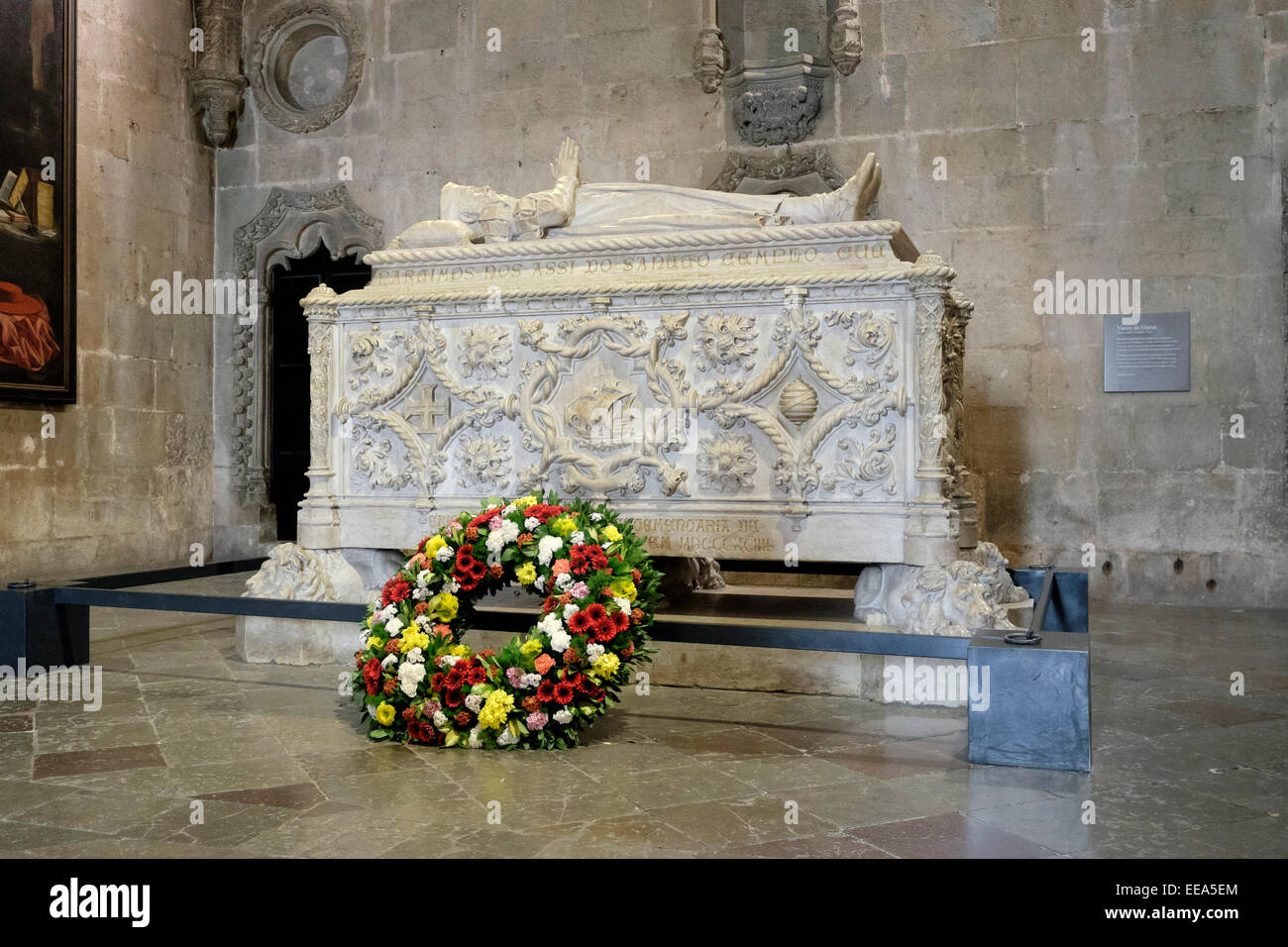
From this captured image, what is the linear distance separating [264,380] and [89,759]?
6.70 metres

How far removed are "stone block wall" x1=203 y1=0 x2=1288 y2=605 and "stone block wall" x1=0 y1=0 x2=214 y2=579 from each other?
3121 mm

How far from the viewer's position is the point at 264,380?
32.2ft

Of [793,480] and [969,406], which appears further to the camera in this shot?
[969,406]

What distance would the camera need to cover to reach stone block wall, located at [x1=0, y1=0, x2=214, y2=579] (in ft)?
27.0

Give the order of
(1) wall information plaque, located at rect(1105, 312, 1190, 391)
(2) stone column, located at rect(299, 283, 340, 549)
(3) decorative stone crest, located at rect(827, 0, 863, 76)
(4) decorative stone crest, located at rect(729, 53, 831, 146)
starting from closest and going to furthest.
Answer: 1. (2) stone column, located at rect(299, 283, 340, 549)
2. (1) wall information plaque, located at rect(1105, 312, 1190, 391)
3. (3) decorative stone crest, located at rect(827, 0, 863, 76)
4. (4) decorative stone crest, located at rect(729, 53, 831, 146)

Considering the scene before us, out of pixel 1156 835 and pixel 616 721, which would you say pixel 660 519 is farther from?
pixel 1156 835

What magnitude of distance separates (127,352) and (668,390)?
5.69 meters

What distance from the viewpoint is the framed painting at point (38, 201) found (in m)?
7.76

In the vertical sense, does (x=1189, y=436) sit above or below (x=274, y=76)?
below

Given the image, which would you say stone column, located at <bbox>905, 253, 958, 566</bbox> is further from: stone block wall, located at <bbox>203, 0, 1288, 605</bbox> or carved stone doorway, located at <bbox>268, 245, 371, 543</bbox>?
carved stone doorway, located at <bbox>268, 245, 371, 543</bbox>

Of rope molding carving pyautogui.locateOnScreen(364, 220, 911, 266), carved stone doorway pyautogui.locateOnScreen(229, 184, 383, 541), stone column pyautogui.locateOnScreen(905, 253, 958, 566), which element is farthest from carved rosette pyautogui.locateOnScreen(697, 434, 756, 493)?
carved stone doorway pyautogui.locateOnScreen(229, 184, 383, 541)

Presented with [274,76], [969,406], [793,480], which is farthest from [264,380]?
[793,480]

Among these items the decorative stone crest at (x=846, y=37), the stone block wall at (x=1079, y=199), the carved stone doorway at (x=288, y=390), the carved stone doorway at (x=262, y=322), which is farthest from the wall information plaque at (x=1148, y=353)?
the carved stone doorway at (x=288, y=390)
